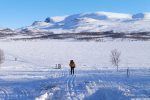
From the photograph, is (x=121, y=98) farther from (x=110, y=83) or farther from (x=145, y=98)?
(x=110, y=83)

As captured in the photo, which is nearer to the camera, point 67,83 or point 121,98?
point 121,98

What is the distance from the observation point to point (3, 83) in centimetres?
3011

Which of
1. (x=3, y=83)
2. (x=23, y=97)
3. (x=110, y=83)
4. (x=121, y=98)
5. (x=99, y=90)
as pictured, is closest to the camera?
(x=121, y=98)

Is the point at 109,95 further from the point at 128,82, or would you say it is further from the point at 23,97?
the point at 128,82

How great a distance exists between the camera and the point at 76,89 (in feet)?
80.5

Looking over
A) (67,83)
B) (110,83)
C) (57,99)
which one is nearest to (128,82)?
(110,83)

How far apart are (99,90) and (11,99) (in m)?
5.20

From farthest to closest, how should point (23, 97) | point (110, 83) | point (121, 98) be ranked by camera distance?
point (110, 83) < point (23, 97) < point (121, 98)

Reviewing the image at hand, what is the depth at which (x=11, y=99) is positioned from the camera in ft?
70.1

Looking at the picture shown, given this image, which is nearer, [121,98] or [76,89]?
[121,98]

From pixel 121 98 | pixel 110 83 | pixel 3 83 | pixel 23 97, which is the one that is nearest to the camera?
pixel 121 98

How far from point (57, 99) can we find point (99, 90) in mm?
3453

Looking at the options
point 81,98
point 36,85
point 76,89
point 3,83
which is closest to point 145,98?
point 81,98

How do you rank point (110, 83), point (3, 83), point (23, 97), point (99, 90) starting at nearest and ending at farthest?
point (23, 97) < point (99, 90) < point (110, 83) < point (3, 83)
